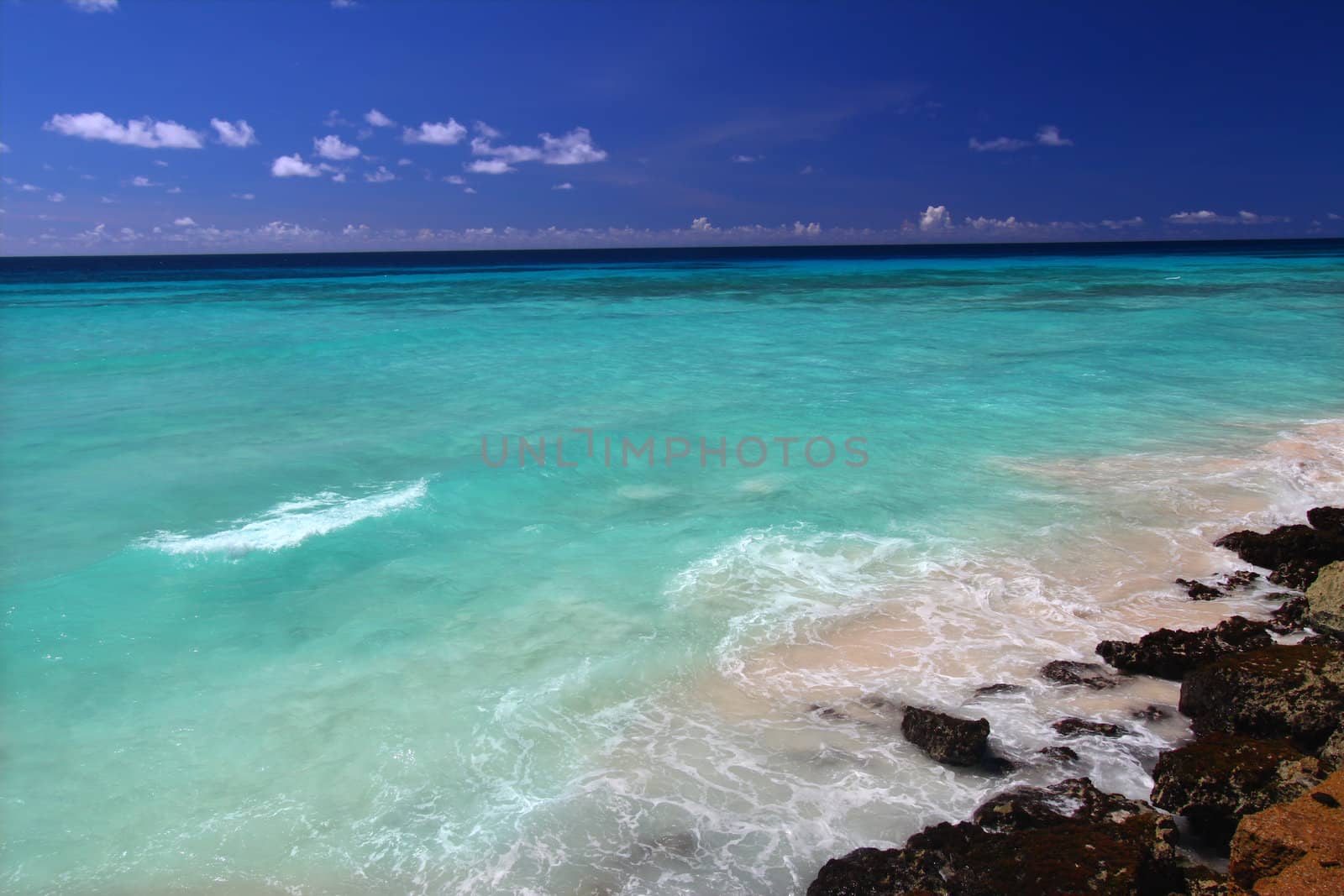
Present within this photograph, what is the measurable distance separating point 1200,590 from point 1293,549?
4.14 feet

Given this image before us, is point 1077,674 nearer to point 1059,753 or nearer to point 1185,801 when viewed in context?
point 1059,753

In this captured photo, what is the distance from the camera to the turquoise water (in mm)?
4973

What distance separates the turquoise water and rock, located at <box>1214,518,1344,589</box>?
706 millimetres

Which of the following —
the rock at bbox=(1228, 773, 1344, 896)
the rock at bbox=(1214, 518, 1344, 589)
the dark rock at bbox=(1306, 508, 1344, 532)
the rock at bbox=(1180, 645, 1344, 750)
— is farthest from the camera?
the dark rock at bbox=(1306, 508, 1344, 532)

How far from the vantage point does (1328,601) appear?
20.8 feet

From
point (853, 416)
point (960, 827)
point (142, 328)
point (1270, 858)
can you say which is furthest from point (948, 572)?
point (142, 328)

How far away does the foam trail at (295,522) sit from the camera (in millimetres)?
8930

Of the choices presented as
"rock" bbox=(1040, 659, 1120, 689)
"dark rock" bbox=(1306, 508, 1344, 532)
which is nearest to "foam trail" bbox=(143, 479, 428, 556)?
"rock" bbox=(1040, 659, 1120, 689)

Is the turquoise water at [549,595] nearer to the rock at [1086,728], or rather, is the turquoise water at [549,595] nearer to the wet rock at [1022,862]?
the rock at [1086,728]

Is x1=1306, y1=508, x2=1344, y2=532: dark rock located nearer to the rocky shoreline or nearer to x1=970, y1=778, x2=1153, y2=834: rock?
the rocky shoreline

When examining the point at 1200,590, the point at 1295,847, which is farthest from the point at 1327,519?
the point at 1295,847

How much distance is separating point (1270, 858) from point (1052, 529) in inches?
226

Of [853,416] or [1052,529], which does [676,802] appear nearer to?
[1052,529]

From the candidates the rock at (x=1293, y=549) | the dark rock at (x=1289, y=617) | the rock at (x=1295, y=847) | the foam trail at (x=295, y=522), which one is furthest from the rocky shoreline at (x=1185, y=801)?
the foam trail at (x=295, y=522)
